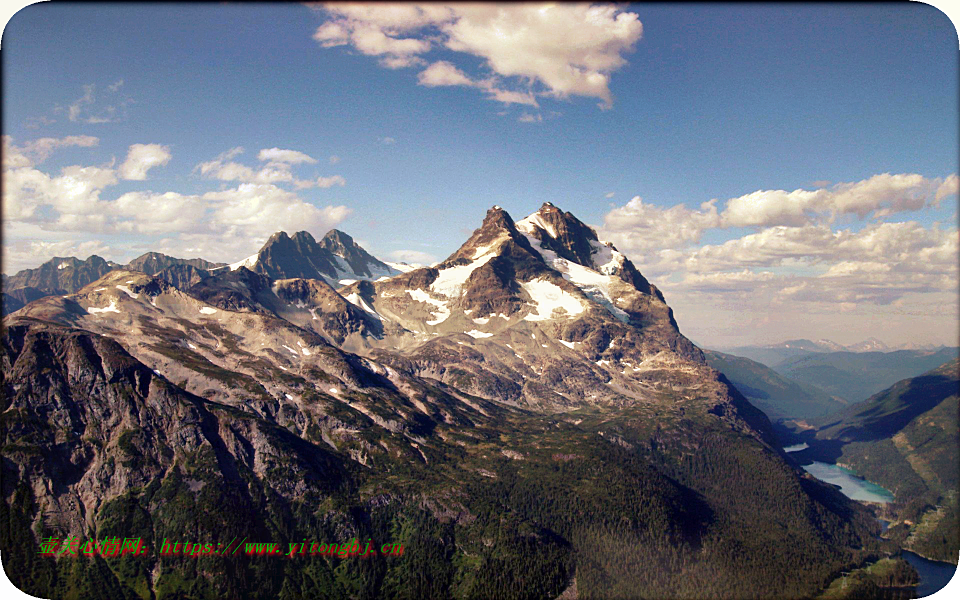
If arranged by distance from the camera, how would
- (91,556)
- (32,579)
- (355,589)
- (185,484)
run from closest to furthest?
(32,579), (91,556), (355,589), (185,484)

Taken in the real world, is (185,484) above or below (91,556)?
above

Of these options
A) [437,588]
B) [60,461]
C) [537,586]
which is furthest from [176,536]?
[537,586]

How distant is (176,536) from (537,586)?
117457 mm

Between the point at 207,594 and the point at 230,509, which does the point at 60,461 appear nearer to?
the point at 230,509

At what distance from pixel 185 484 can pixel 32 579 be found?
47.5 meters

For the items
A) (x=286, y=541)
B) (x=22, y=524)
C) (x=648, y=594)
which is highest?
(x=22, y=524)

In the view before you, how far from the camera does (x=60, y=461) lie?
189375mm

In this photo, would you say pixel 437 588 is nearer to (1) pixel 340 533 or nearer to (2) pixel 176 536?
(1) pixel 340 533

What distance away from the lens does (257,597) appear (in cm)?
17050

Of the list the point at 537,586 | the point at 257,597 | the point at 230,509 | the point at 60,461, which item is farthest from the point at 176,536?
the point at 537,586

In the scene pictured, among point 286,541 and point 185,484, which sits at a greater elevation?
point 185,484

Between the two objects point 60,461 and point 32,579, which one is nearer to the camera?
point 32,579

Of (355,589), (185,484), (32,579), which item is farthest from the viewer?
(185,484)

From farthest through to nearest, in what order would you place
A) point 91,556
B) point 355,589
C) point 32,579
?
point 355,589 < point 91,556 < point 32,579
